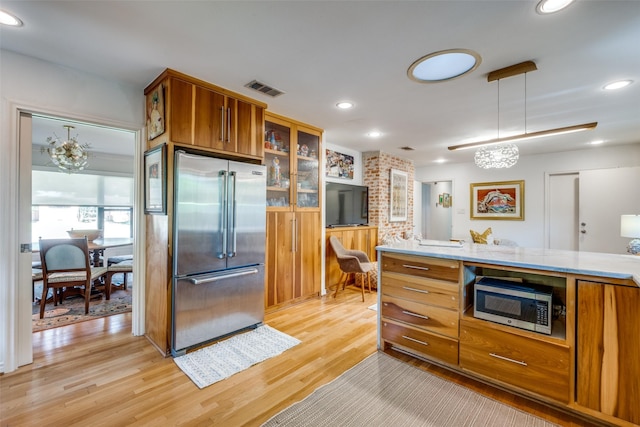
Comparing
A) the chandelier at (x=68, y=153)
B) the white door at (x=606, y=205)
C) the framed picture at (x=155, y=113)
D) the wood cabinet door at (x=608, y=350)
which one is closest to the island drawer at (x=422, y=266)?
the wood cabinet door at (x=608, y=350)

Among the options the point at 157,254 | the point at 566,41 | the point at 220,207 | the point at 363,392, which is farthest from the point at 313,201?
the point at 566,41

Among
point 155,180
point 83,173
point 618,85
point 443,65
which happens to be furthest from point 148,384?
point 83,173

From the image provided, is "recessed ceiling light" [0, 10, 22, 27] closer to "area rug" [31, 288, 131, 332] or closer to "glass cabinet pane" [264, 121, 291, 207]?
"glass cabinet pane" [264, 121, 291, 207]

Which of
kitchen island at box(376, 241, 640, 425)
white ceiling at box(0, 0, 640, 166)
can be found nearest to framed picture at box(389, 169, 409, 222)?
white ceiling at box(0, 0, 640, 166)

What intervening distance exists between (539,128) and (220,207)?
4435 millimetres

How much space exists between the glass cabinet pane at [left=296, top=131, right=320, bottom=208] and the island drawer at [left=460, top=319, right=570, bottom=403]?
252 centimetres

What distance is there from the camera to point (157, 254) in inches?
100

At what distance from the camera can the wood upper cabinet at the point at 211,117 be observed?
2.43m

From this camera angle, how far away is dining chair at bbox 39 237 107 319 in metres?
3.27

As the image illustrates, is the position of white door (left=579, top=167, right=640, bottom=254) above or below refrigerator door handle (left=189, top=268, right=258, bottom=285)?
above

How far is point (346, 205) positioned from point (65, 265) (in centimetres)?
401

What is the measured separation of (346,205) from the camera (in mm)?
4973

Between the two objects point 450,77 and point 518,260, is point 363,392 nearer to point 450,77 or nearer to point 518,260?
point 518,260

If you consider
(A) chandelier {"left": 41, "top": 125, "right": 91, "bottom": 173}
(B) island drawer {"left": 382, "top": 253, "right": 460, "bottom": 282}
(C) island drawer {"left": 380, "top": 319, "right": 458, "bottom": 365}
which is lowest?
(C) island drawer {"left": 380, "top": 319, "right": 458, "bottom": 365}
